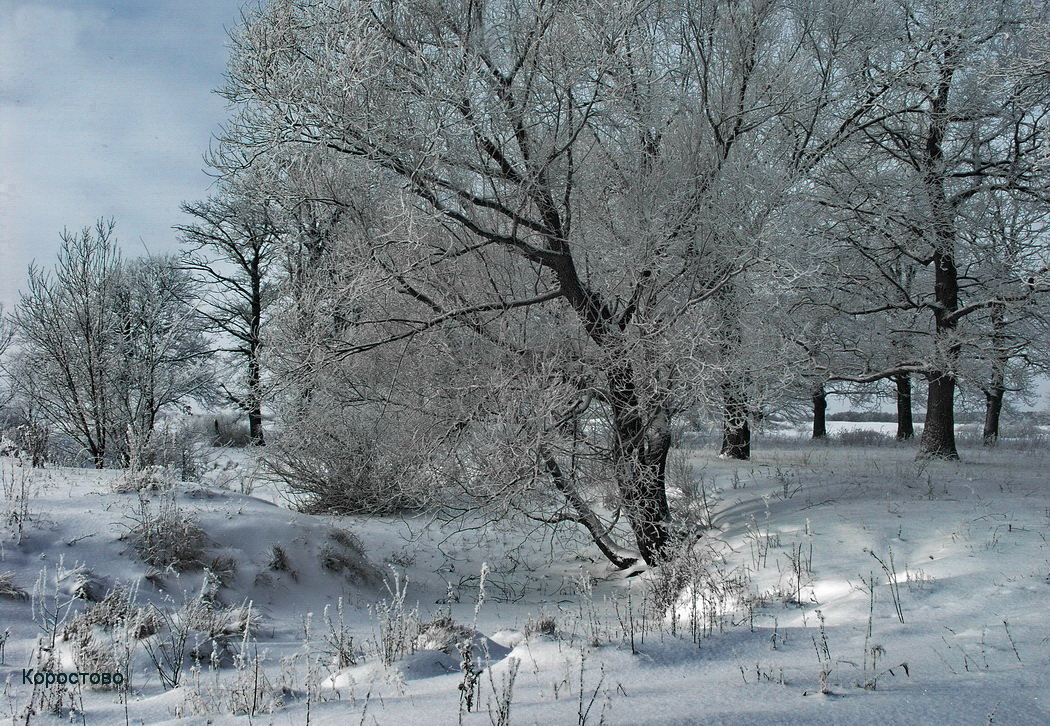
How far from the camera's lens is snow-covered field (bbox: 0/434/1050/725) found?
261cm

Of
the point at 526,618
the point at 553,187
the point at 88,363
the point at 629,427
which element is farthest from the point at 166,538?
the point at 88,363

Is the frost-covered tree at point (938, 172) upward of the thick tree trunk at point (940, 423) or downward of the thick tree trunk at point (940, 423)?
upward

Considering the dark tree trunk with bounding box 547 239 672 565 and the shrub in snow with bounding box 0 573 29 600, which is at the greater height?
the dark tree trunk with bounding box 547 239 672 565

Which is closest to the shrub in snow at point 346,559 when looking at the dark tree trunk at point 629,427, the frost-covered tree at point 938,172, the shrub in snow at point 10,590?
the shrub in snow at point 10,590

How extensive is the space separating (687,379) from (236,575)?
4181 mm

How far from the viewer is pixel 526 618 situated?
491cm

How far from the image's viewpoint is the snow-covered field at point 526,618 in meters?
2.61

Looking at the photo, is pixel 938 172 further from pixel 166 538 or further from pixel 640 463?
pixel 166 538

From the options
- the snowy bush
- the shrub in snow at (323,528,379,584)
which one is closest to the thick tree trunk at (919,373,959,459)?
the snowy bush

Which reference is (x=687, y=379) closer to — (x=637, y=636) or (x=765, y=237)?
(x=765, y=237)

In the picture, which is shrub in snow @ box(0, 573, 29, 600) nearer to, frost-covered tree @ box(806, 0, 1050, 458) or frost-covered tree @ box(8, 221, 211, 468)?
frost-covered tree @ box(8, 221, 211, 468)

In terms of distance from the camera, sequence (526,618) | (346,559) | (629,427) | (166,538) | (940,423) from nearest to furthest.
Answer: (526,618) → (166,538) → (346,559) → (629,427) → (940,423)

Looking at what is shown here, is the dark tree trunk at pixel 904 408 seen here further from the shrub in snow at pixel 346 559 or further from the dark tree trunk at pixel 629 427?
the shrub in snow at pixel 346 559

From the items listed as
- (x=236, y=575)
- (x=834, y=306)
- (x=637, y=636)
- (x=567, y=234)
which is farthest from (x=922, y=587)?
(x=834, y=306)
